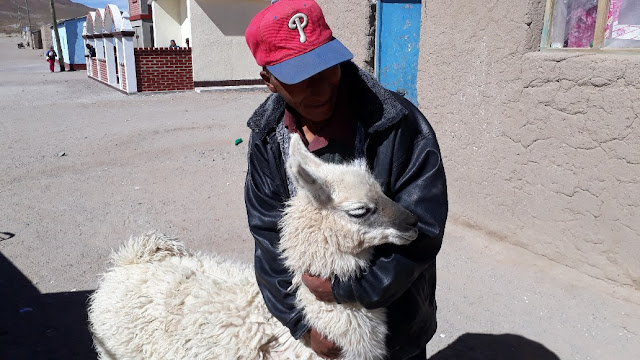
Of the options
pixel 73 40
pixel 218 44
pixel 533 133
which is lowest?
pixel 533 133

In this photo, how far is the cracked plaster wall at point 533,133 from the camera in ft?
12.0

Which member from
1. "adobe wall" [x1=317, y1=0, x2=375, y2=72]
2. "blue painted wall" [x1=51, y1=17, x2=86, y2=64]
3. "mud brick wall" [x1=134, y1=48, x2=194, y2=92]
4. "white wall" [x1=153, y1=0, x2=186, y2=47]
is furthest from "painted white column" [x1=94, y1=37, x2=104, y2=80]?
"adobe wall" [x1=317, y1=0, x2=375, y2=72]

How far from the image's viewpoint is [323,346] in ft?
5.89

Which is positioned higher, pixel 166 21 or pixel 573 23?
pixel 166 21

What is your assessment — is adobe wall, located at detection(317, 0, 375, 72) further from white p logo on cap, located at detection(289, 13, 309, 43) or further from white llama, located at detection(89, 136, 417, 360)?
white p logo on cap, located at detection(289, 13, 309, 43)

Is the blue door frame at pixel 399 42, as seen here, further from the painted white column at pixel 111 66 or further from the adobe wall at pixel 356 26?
the painted white column at pixel 111 66

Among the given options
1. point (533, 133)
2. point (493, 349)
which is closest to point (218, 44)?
point (533, 133)

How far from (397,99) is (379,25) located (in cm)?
464

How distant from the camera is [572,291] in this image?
380 centimetres

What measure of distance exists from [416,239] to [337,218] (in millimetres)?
278

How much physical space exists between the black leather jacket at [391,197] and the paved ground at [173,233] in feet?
5.43

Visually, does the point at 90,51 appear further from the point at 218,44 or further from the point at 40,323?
the point at 40,323

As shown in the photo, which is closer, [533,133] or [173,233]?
[533,133]

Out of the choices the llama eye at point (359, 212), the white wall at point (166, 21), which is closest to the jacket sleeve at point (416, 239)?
the llama eye at point (359, 212)
